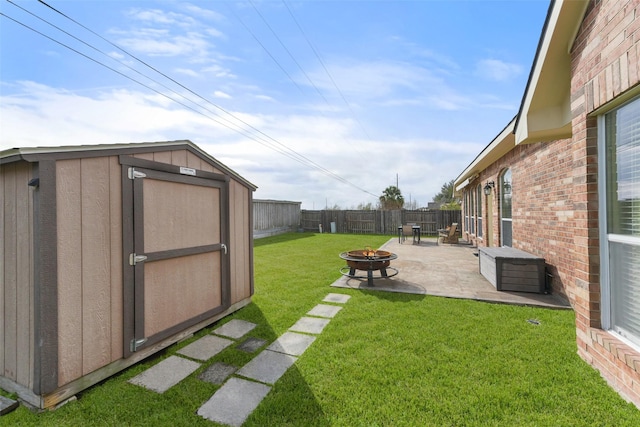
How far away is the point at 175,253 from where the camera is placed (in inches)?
134

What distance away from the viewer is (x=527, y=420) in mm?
2039

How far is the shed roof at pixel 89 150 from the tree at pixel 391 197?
1067 inches

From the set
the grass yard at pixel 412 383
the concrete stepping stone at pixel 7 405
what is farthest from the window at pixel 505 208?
the concrete stepping stone at pixel 7 405

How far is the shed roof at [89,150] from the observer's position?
7.14 ft

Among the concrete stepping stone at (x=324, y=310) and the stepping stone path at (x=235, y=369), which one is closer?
the stepping stone path at (x=235, y=369)

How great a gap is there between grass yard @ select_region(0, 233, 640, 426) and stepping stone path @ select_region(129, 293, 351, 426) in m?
0.09

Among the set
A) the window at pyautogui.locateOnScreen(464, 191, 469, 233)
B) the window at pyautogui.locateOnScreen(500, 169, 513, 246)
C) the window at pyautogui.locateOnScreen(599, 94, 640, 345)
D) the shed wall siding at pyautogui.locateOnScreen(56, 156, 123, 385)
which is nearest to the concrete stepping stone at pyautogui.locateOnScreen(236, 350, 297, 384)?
the shed wall siding at pyautogui.locateOnScreen(56, 156, 123, 385)

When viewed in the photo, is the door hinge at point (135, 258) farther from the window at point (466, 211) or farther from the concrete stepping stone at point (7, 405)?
the window at point (466, 211)

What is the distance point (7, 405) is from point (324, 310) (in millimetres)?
3381

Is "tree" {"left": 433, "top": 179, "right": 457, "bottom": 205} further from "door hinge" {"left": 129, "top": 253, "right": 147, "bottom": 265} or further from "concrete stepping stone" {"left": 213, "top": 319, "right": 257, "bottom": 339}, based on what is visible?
"door hinge" {"left": 129, "top": 253, "right": 147, "bottom": 265}

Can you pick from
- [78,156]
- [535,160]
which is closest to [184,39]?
A: [78,156]

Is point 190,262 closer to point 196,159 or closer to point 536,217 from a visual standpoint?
point 196,159

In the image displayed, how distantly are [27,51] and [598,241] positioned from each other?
8562mm

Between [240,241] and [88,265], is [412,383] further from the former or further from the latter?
[240,241]
